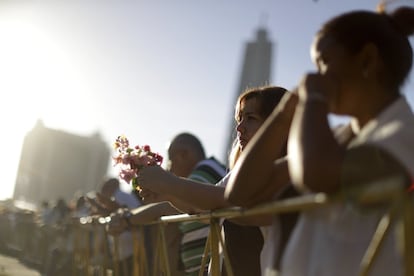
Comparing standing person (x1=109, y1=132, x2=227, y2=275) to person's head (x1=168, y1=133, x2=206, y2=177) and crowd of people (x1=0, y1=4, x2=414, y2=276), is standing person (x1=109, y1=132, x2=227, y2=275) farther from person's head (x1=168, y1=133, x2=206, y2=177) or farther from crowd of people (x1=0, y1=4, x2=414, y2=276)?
crowd of people (x1=0, y1=4, x2=414, y2=276)

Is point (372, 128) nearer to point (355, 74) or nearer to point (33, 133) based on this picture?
point (355, 74)

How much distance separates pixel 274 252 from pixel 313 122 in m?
0.44

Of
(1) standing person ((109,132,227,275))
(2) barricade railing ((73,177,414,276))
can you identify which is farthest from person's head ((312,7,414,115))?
(1) standing person ((109,132,227,275))

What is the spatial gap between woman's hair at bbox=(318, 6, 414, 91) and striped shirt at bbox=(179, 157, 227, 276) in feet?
6.32

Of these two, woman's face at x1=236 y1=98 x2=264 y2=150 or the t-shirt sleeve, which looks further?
woman's face at x1=236 y1=98 x2=264 y2=150

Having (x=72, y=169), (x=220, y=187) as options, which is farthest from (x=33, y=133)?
(x=220, y=187)

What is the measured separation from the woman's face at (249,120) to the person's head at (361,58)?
85 cm

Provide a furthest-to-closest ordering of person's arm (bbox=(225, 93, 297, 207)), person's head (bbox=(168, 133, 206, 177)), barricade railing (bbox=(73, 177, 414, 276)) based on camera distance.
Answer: person's head (bbox=(168, 133, 206, 177))
person's arm (bbox=(225, 93, 297, 207))
barricade railing (bbox=(73, 177, 414, 276))

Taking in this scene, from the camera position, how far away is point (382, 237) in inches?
50.3

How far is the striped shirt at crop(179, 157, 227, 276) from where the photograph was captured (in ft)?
11.2

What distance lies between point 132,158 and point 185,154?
3.14 ft

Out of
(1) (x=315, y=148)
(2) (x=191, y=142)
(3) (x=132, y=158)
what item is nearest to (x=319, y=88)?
(1) (x=315, y=148)

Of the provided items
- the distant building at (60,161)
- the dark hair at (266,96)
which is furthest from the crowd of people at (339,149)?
the distant building at (60,161)

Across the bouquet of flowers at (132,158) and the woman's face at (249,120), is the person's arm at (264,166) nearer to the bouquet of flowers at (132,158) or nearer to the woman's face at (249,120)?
the woman's face at (249,120)
